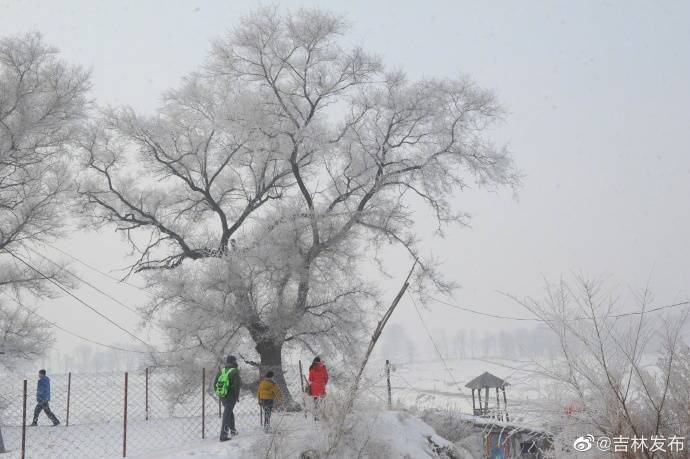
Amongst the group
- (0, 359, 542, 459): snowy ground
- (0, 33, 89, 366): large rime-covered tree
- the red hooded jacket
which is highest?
(0, 33, 89, 366): large rime-covered tree

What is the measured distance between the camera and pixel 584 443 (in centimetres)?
712

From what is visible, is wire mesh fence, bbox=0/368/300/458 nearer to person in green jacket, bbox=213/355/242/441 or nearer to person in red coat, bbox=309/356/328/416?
person in green jacket, bbox=213/355/242/441

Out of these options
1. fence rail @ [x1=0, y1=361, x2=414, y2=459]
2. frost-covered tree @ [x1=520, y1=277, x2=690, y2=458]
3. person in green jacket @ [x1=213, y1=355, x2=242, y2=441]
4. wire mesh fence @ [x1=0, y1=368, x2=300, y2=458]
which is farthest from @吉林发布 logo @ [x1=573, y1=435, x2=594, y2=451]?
wire mesh fence @ [x1=0, y1=368, x2=300, y2=458]

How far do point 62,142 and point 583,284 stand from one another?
14.8 metres

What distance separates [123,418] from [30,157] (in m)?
7.47

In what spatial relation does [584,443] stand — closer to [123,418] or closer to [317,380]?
[317,380]

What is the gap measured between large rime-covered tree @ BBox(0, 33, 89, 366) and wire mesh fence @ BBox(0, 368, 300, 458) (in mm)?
1872

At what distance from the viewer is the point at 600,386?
22.8ft

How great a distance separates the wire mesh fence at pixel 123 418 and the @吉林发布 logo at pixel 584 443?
7.13 metres

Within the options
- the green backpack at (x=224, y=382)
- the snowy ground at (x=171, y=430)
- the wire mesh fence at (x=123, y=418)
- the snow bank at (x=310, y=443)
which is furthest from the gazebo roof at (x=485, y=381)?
the green backpack at (x=224, y=382)

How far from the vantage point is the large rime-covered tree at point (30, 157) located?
607 inches

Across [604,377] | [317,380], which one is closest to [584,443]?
[604,377]

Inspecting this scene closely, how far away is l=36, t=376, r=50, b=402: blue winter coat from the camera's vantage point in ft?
48.5

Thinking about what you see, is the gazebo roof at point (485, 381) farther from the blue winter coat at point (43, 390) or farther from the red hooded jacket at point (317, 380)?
the blue winter coat at point (43, 390)
